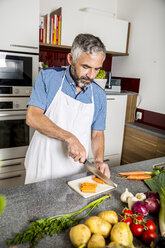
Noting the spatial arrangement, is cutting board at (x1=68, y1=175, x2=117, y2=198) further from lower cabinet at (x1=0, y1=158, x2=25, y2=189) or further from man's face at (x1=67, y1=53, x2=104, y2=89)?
lower cabinet at (x1=0, y1=158, x2=25, y2=189)

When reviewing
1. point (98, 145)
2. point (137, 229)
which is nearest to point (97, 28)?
point (98, 145)

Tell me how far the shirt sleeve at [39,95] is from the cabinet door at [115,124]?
134 cm

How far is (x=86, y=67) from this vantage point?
1.20 m

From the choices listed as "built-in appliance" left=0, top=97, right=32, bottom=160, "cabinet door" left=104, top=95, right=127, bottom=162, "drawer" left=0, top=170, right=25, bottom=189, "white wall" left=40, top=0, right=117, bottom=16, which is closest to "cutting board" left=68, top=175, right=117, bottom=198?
"built-in appliance" left=0, top=97, right=32, bottom=160

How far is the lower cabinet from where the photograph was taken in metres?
2.21

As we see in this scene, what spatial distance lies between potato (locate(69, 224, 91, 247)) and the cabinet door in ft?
6.62

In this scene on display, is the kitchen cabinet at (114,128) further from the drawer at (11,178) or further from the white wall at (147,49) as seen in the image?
the drawer at (11,178)

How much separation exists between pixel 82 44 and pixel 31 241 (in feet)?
3.05

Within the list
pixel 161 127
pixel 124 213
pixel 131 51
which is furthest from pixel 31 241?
pixel 131 51

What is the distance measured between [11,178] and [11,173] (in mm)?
55

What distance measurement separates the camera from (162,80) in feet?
7.95

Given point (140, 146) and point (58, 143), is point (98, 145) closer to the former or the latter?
point (58, 143)

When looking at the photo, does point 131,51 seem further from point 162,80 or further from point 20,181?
point 20,181

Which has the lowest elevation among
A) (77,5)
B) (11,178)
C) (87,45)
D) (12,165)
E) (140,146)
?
(11,178)
